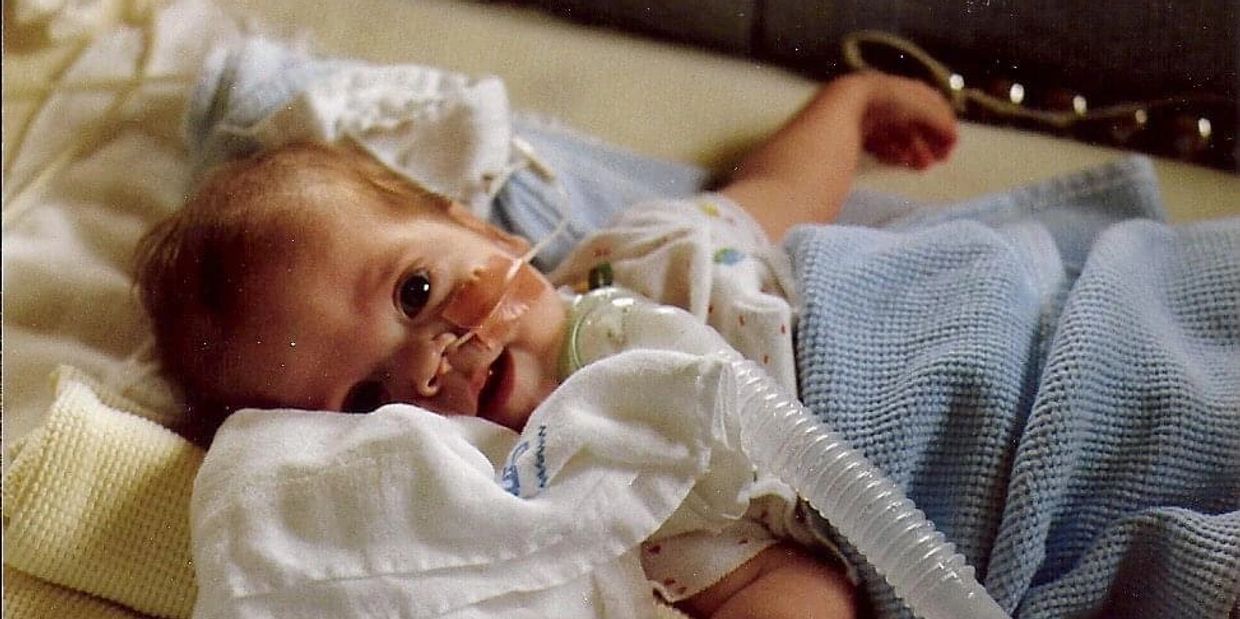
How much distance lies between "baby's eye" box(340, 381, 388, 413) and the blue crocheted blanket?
0.88ft

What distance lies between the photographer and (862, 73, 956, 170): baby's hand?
1.02 metres

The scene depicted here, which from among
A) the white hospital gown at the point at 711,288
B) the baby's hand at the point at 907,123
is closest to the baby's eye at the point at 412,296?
the white hospital gown at the point at 711,288

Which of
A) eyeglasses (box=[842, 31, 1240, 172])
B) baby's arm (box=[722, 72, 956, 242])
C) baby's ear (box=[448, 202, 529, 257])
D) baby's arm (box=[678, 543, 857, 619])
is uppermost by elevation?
eyeglasses (box=[842, 31, 1240, 172])

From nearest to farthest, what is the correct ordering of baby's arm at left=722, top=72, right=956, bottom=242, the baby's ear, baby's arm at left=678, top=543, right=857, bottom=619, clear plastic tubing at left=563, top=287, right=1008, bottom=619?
clear plastic tubing at left=563, top=287, right=1008, bottom=619
baby's arm at left=678, top=543, right=857, bottom=619
the baby's ear
baby's arm at left=722, top=72, right=956, bottom=242

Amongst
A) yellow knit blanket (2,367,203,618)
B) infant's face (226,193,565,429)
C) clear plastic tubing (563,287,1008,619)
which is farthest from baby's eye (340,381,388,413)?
clear plastic tubing (563,287,1008,619)

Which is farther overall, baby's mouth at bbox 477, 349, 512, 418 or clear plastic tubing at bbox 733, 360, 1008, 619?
baby's mouth at bbox 477, 349, 512, 418

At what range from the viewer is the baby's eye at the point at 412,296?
2.53 ft

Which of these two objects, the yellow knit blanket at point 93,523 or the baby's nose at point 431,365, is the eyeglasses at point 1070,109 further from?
the yellow knit blanket at point 93,523

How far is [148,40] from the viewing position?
1128mm

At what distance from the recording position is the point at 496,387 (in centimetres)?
78

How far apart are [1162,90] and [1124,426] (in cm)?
40

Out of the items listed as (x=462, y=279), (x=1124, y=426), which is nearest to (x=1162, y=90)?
(x=1124, y=426)

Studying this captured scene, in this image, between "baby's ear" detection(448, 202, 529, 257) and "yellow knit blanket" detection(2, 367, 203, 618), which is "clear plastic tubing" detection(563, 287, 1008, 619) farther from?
"yellow knit blanket" detection(2, 367, 203, 618)

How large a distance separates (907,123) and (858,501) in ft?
1.66
